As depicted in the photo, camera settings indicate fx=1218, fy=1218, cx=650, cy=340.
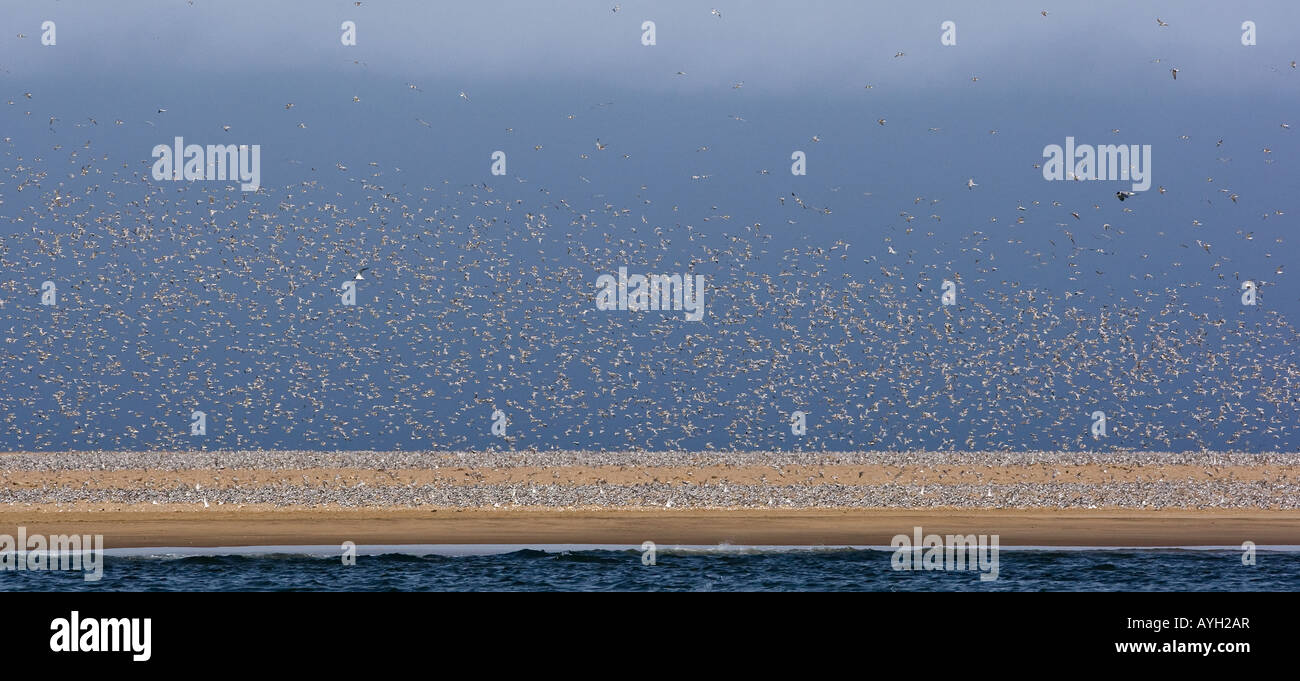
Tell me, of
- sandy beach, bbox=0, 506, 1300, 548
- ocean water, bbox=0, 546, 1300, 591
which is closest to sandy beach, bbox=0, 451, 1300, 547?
sandy beach, bbox=0, 506, 1300, 548

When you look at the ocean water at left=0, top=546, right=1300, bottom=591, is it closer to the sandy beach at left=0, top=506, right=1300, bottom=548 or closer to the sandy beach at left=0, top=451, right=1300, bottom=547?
the sandy beach at left=0, top=506, right=1300, bottom=548

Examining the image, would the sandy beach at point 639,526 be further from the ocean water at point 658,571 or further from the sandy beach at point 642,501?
the ocean water at point 658,571

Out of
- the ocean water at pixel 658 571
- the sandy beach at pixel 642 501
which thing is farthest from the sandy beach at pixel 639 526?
the ocean water at pixel 658 571

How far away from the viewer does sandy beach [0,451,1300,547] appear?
2652 centimetres

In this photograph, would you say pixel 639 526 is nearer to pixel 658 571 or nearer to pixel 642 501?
pixel 642 501

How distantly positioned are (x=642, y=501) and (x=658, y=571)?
990 cm

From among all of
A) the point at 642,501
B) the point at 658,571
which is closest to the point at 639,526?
the point at 642,501

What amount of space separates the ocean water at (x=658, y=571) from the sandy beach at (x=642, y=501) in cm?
153

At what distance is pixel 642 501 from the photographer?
31.5 m

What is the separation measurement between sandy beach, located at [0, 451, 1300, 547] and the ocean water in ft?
5.02

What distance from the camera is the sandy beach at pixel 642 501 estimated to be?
2652 centimetres
